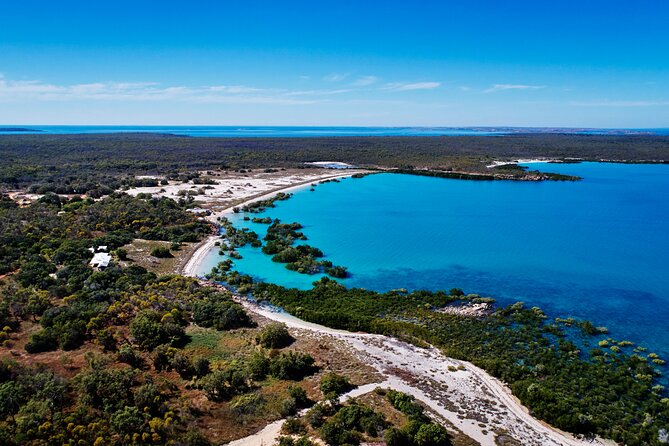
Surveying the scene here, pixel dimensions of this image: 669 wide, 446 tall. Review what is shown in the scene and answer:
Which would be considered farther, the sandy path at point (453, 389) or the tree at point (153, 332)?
the tree at point (153, 332)

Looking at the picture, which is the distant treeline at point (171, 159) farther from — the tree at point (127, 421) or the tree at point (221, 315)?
the tree at point (127, 421)

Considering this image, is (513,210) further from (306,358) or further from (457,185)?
(306,358)

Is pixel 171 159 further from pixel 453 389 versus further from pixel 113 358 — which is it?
pixel 453 389

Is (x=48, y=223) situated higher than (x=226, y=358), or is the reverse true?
(x=48, y=223)

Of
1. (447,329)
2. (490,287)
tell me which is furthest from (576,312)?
(447,329)

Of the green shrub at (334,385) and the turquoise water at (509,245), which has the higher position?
the turquoise water at (509,245)

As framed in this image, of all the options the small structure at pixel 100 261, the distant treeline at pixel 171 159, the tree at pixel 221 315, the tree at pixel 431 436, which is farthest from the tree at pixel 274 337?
→ the distant treeline at pixel 171 159

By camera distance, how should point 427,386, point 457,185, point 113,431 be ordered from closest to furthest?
point 113,431, point 427,386, point 457,185
